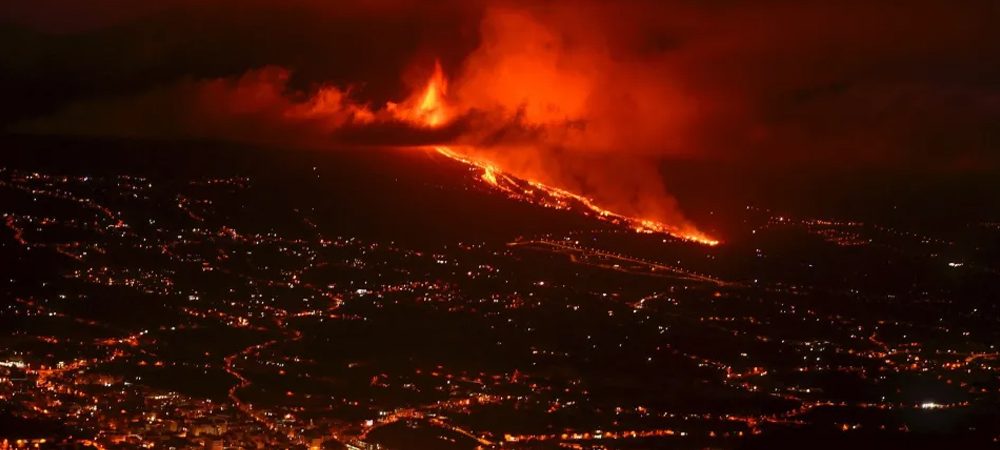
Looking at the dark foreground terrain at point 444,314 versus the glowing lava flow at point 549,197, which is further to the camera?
the glowing lava flow at point 549,197

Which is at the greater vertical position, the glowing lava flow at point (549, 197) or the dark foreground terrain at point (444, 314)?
the glowing lava flow at point (549, 197)

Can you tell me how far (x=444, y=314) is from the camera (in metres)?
40.9

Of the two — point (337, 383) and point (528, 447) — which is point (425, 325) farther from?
point (528, 447)

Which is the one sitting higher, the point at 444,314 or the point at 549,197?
the point at 549,197

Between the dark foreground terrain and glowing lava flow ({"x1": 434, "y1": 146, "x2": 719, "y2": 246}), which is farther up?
glowing lava flow ({"x1": 434, "y1": 146, "x2": 719, "y2": 246})

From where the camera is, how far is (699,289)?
4800 centimetres

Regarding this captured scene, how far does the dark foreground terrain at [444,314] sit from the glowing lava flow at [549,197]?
1043 millimetres

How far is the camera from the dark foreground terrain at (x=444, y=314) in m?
30.4

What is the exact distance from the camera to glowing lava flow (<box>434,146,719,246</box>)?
53594 mm

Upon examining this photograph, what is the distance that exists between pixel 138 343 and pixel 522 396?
11026 millimetres

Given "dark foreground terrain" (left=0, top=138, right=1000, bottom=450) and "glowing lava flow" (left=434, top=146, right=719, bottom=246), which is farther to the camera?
"glowing lava flow" (left=434, top=146, right=719, bottom=246)

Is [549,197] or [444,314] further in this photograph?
[549,197]

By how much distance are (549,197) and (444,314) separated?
48.0ft

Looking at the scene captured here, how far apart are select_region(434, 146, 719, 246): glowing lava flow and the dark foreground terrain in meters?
1.04
